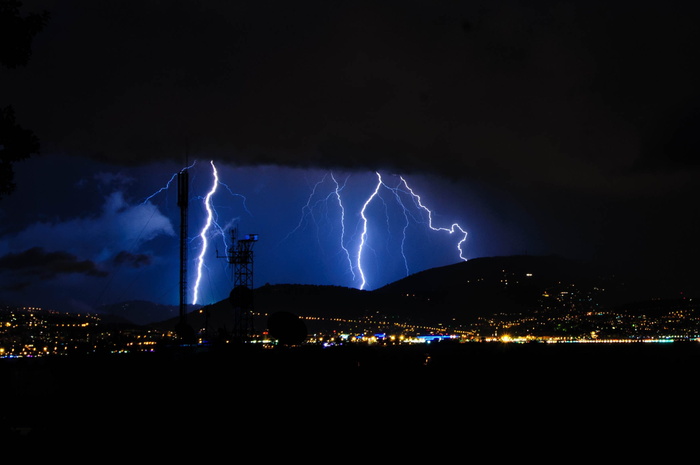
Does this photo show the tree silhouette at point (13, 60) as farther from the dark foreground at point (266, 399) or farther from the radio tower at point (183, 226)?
the radio tower at point (183, 226)

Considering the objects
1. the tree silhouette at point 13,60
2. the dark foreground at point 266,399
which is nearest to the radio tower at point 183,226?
the dark foreground at point 266,399

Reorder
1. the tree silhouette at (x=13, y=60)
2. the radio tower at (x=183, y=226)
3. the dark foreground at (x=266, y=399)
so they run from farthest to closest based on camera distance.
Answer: the radio tower at (x=183, y=226)
the dark foreground at (x=266, y=399)
the tree silhouette at (x=13, y=60)

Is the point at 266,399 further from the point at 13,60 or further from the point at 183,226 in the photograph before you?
the point at 183,226

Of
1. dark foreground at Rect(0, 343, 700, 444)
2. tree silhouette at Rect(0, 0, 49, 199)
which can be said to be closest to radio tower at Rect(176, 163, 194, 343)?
dark foreground at Rect(0, 343, 700, 444)

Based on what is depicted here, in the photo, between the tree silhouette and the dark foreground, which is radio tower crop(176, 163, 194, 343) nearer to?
the dark foreground

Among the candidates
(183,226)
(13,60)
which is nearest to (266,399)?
(13,60)

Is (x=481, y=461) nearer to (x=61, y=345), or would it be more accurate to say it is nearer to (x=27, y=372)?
(x=27, y=372)

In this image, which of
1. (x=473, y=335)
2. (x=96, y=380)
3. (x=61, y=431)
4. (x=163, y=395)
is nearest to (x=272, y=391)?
(x=163, y=395)
